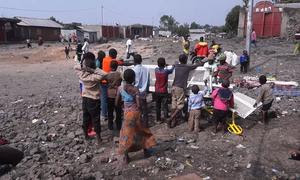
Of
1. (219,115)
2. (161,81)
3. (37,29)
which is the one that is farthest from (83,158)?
(37,29)

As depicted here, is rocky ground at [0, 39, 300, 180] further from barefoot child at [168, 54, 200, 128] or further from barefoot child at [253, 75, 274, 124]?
barefoot child at [168, 54, 200, 128]

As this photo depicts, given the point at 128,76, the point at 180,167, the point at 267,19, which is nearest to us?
the point at 180,167

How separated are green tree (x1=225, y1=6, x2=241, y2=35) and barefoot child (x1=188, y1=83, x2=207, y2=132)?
42.5 meters

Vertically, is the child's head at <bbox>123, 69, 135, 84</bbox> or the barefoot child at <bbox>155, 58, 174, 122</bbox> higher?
the child's head at <bbox>123, 69, 135, 84</bbox>

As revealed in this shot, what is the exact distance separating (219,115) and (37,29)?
43.5 metres

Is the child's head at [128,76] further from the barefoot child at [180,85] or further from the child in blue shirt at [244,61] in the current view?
the child in blue shirt at [244,61]

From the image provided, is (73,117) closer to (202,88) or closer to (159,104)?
(159,104)

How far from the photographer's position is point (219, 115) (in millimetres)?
6730

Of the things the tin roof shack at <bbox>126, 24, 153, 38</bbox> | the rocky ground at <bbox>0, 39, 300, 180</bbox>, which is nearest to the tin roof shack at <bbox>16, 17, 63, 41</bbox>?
the tin roof shack at <bbox>126, 24, 153, 38</bbox>

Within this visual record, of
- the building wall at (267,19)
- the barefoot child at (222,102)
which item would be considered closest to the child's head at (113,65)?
the barefoot child at (222,102)

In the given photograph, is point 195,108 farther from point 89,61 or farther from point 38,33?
point 38,33

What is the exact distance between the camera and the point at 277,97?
939 cm

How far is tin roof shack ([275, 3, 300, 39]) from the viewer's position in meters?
31.2

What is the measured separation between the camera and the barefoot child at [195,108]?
6879 millimetres
